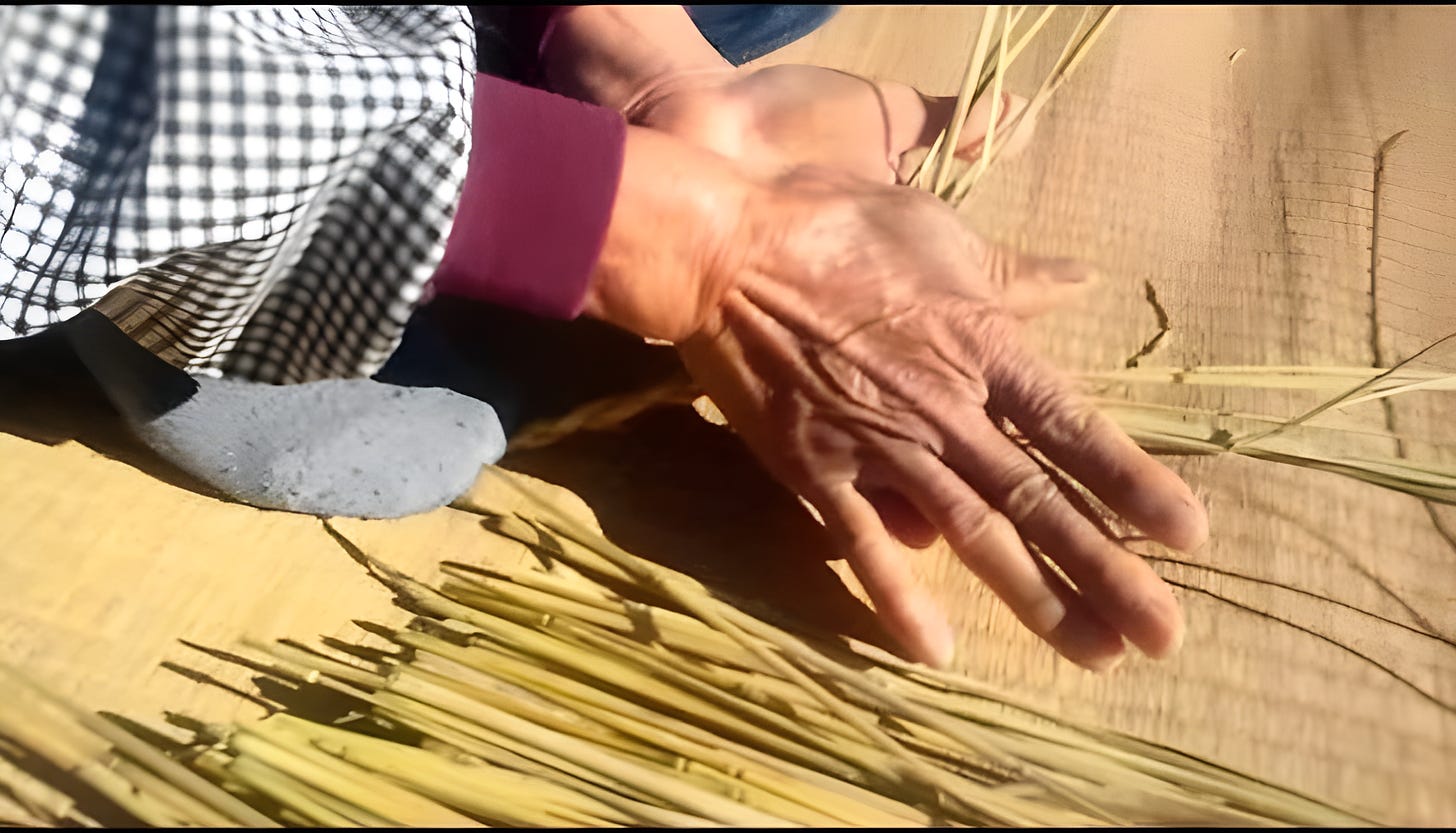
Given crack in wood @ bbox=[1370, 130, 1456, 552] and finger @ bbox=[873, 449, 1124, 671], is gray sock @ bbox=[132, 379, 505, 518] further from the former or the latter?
crack in wood @ bbox=[1370, 130, 1456, 552]

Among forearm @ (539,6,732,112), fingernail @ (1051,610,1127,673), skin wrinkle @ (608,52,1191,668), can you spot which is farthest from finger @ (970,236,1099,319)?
forearm @ (539,6,732,112)

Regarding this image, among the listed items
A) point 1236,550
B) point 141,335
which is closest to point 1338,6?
point 1236,550

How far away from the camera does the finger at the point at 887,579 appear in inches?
14.3

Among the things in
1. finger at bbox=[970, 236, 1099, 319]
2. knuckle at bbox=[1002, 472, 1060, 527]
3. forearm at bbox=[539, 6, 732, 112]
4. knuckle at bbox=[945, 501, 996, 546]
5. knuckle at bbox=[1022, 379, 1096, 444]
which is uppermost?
forearm at bbox=[539, 6, 732, 112]

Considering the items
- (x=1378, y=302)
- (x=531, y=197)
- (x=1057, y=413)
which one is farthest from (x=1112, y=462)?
(x=531, y=197)

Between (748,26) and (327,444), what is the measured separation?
0.34 meters

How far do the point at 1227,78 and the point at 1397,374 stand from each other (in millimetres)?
137

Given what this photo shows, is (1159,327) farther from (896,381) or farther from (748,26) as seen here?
(748,26)

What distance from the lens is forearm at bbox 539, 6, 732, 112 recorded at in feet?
1.63

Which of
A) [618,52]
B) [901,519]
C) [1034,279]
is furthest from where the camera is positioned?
[618,52]

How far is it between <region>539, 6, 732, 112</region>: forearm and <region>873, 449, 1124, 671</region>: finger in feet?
0.80

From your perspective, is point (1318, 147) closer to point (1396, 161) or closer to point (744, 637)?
point (1396, 161)

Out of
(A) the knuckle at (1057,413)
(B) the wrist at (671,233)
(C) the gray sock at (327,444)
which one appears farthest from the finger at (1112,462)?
(C) the gray sock at (327,444)

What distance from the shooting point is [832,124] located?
1.22 ft
